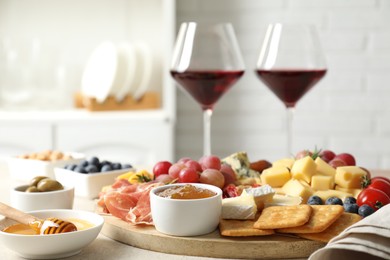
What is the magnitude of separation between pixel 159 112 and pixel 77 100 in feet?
1.30

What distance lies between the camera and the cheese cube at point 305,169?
4.11ft

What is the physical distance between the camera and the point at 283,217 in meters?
1.00

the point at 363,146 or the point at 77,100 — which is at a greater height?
the point at 77,100

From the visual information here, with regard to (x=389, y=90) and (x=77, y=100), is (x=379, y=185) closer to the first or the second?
(x=389, y=90)

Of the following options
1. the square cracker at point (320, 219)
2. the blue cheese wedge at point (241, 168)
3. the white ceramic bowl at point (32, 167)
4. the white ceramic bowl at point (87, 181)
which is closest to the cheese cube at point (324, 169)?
the blue cheese wedge at point (241, 168)

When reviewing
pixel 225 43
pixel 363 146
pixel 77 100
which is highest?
pixel 225 43

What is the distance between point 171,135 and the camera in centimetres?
254

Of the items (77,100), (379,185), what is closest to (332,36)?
(77,100)

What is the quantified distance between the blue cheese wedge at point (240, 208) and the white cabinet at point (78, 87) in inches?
57.8

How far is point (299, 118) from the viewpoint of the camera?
2.75 metres

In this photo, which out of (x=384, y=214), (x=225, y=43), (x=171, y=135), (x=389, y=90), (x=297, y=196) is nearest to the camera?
(x=384, y=214)

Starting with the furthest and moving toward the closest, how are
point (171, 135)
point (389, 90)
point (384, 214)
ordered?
point (389, 90) → point (171, 135) → point (384, 214)

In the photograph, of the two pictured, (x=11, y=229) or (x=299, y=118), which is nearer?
(x=11, y=229)

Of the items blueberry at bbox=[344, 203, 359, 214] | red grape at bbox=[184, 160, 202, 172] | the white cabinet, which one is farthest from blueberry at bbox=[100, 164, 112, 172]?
the white cabinet
